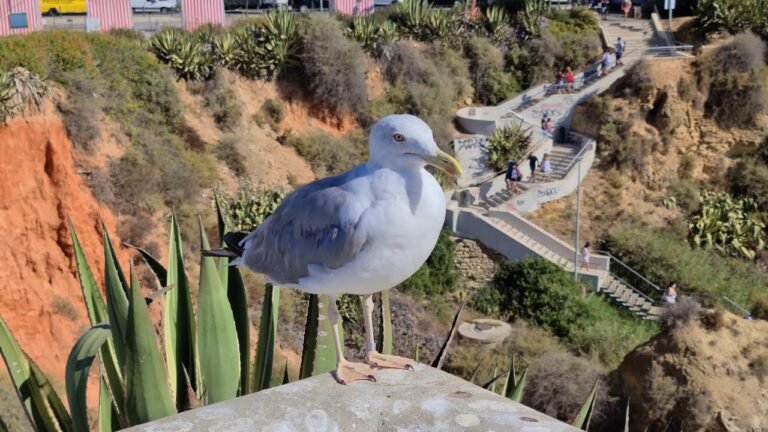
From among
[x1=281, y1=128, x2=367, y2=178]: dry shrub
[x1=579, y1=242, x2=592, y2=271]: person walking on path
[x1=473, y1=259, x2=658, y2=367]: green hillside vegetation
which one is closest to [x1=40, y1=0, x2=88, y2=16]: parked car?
[x1=281, y1=128, x2=367, y2=178]: dry shrub

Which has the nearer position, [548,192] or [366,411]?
[366,411]

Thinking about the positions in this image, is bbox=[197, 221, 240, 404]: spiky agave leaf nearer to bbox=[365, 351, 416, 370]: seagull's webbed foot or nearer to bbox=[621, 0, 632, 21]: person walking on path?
bbox=[365, 351, 416, 370]: seagull's webbed foot

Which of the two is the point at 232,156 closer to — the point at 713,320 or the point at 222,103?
the point at 222,103

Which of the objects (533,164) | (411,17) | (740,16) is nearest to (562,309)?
(533,164)

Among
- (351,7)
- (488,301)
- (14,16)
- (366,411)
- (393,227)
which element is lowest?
(488,301)

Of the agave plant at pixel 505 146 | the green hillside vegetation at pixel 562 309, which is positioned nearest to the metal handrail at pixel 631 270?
the green hillside vegetation at pixel 562 309

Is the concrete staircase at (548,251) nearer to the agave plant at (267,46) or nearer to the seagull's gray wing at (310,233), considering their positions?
the agave plant at (267,46)
